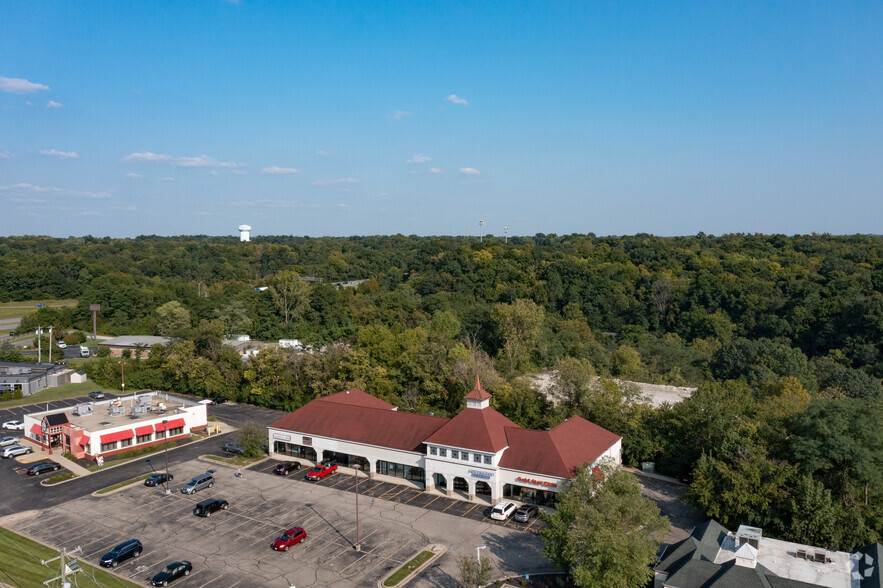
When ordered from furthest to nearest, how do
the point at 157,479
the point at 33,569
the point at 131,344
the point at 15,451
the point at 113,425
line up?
the point at 131,344, the point at 113,425, the point at 15,451, the point at 157,479, the point at 33,569

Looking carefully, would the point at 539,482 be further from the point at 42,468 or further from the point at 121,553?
the point at 42,468

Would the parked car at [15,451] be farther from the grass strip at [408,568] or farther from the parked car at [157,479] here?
the grass strip at [408,568]

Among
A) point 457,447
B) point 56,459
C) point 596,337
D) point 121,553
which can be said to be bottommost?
point 56,459

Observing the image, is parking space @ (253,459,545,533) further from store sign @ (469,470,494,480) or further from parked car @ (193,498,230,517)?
parked car @ (193,498,230,517)

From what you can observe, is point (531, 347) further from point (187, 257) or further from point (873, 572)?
point (187, 257)

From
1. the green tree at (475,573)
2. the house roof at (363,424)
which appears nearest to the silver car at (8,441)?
the house roof at (363,424)

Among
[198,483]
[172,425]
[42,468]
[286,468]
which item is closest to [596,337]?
[286,468]

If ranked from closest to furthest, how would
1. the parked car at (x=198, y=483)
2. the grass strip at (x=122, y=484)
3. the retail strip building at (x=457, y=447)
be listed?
1. the retail strip building at (x=457, y=447)
2. the parked car at (x=198, y=483)
3. the grass strip at (x=122, y=484)
